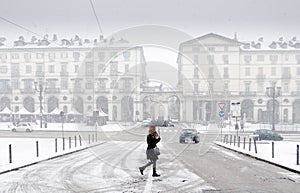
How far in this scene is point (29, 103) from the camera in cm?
8200

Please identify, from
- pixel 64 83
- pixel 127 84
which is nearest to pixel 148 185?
pixel 127 84

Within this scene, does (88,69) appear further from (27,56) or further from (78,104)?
(27,56)

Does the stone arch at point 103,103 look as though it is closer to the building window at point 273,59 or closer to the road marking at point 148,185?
the building window at point 273,59

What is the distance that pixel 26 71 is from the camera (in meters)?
85.0

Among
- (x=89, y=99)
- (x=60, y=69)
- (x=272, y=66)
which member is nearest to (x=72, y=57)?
(x=60, y=69)

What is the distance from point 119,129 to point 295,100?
149 feet

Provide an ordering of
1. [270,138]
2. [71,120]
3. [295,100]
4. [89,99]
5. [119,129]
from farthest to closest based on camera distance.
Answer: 1. [295,100]
2. [71,120]
3. [89,99]
4. [119,129]
5. [270,138]

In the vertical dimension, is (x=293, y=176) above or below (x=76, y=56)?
below

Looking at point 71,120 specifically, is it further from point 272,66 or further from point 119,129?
point 272,66

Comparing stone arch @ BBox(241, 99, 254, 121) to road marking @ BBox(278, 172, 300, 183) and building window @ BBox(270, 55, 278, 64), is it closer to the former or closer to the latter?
building window @ BBox(270, 55, 278, 64)

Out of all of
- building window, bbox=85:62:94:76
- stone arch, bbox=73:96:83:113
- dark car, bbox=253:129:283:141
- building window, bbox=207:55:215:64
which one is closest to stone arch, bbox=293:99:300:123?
building window, bbox=207:55:215:64

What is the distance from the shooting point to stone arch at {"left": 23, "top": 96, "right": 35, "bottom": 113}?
81544mm

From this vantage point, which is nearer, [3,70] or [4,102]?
[4,102]

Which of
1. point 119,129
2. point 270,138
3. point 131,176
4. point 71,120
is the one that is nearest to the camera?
point 131,176
